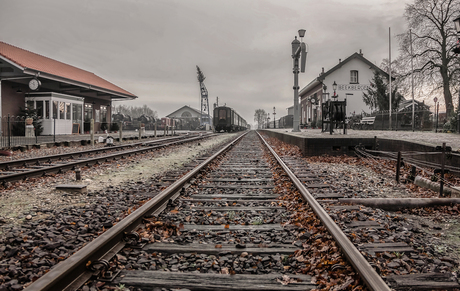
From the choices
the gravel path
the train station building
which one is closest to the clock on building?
the train station building

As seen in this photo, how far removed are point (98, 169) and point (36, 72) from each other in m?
14.7

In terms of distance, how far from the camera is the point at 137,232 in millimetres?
3031

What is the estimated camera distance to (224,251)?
2639 mm

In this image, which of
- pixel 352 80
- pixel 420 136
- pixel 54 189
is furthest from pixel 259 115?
pixel 54 189

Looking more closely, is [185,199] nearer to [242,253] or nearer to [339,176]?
[242,253]

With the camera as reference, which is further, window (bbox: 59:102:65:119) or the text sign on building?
the text sign on building

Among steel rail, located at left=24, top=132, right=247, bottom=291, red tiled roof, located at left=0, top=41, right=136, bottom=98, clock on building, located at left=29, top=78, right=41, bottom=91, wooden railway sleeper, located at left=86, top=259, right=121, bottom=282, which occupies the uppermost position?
red tiled roof, located at left=0, top=41, right=136, bottom=98

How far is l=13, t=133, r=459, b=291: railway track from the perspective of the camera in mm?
2115

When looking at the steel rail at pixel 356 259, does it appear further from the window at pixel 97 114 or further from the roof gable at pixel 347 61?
the roof gable at pixel 347 61

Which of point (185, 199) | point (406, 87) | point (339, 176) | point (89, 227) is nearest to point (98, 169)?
point (185, 199)

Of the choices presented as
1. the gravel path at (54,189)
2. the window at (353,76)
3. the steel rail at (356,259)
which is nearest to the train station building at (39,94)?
the gravel path at (54,189)

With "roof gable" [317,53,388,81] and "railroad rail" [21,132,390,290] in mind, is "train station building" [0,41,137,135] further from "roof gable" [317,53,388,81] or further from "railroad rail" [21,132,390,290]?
"roof gable" [317,53,388,81]

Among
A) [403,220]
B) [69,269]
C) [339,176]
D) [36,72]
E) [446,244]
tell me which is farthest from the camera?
[36,72]

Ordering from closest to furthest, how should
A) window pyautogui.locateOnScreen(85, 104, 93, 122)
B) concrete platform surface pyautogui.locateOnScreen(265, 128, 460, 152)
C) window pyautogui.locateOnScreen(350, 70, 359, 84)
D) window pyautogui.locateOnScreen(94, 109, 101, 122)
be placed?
concrete platform surface pyautogui.locateOnScreen(265, 128, 460, 152)
window pyautogui.locateOnScreen(85, 104, 93, 122)
window pyautogui.locateOnScreen(94, 109, 101, 122)
window pyautogui.locateOnScreen(350, 70, 359, 84)
